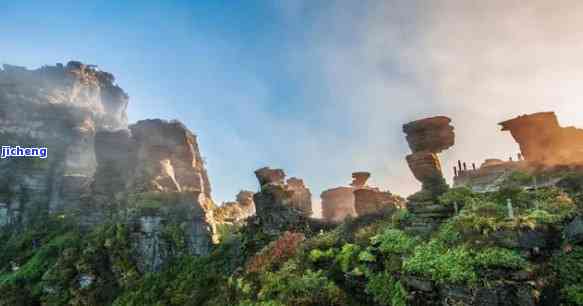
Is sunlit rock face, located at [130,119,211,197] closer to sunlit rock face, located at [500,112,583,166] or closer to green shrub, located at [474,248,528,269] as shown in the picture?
green shrub, located at [474,248,528,269]

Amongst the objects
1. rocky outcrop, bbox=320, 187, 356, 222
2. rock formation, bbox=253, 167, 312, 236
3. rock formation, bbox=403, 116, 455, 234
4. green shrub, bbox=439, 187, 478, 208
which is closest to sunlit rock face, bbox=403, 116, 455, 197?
rock formation, bbox=403, 116, 455, 234

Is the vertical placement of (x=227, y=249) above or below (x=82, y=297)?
above

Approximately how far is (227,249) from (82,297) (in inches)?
489

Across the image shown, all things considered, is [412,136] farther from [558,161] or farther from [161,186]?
[161,186]

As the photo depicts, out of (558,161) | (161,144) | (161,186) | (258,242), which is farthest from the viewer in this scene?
(161,144)

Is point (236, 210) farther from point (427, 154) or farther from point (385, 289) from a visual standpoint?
point (385, 289)

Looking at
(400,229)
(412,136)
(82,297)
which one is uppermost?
(412,136)

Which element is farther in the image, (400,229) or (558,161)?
(558,161)

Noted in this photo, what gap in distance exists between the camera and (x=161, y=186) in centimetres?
3238

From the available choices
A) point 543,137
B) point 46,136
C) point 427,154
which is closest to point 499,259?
point 427,154

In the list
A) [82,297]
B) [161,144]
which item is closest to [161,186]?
[161,144]

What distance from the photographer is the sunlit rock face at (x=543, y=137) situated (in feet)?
64.4

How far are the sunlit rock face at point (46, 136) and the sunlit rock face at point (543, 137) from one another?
211ft

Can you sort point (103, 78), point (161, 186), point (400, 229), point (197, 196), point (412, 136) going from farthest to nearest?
point (103, 78) < point (161, 186) < point (197, 196) < point (412, 136) < point (400, 229)
